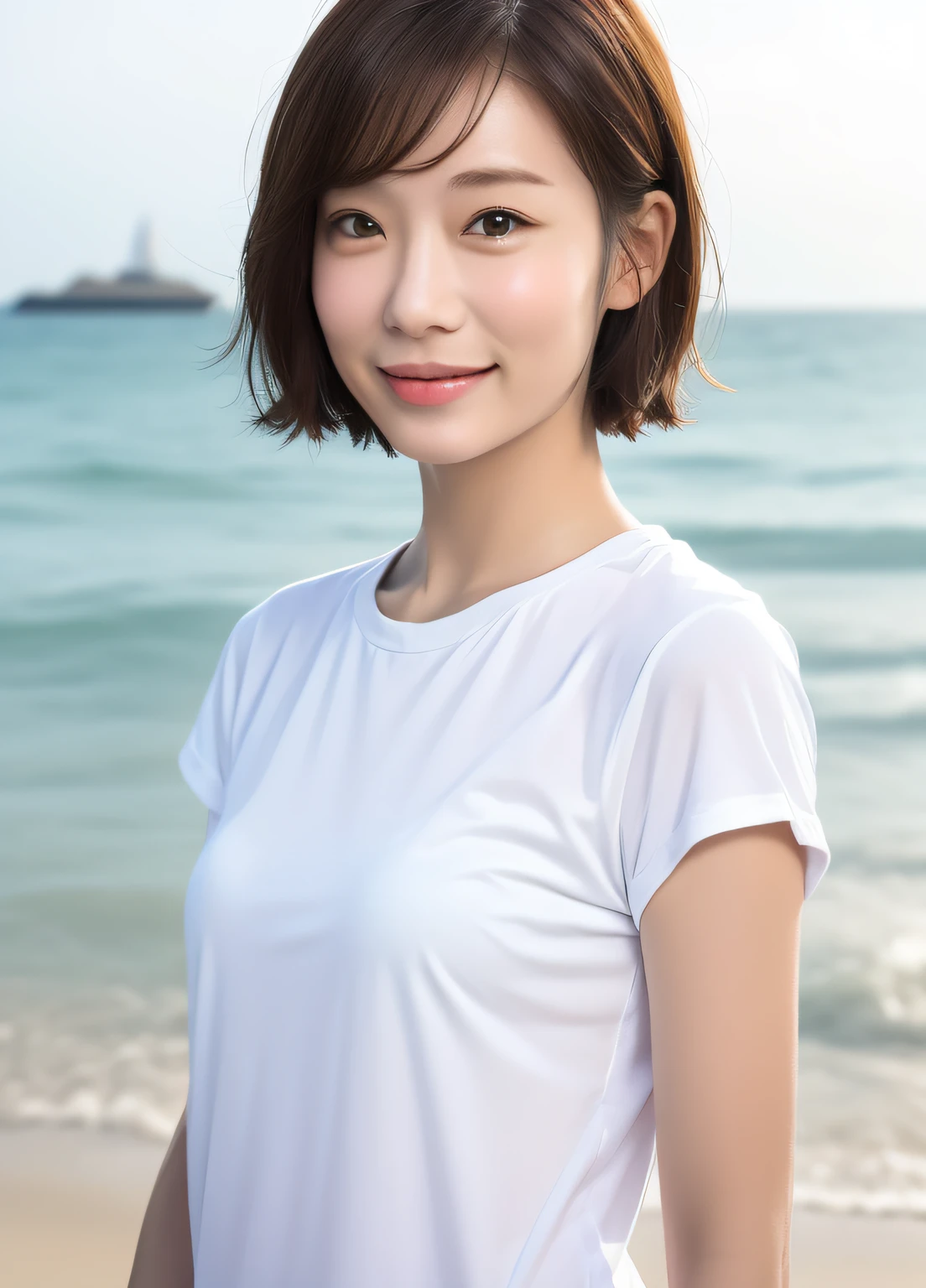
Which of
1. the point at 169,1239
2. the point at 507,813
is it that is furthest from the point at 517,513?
the point at 169,1239

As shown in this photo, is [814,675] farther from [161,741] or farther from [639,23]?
[639,23]

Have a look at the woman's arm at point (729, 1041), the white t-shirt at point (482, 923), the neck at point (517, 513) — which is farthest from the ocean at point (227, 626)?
the woman's arm at point (729, 1041)

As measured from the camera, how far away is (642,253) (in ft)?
4.34

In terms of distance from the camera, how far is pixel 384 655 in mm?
1346

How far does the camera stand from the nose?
1.16 metres

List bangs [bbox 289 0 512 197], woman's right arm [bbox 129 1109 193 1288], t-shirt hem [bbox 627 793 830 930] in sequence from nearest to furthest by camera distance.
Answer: t-shirt hem [bbox 627 793 830 930]
bangs [bbox 289 0 512 197]
woman's right arm [bbox 129 1109 193 1288]

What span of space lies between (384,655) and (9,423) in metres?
15.2

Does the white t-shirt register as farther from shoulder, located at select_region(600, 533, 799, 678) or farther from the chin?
the chin

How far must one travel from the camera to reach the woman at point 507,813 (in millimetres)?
1070

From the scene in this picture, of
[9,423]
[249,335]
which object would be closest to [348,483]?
[9,423]

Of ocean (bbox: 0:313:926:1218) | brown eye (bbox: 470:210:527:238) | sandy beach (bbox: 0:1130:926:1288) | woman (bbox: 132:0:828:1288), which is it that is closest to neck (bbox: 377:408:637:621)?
woman (bbox: 132:0:828:1288)

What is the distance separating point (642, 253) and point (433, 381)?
27 cm

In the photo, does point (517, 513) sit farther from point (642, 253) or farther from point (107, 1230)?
point (107, 1230)

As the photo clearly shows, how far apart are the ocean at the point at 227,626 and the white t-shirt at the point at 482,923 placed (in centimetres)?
78
